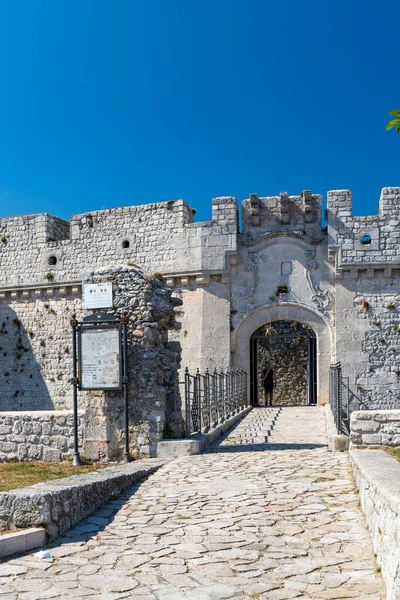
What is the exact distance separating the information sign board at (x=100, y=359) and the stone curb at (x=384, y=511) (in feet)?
13.3

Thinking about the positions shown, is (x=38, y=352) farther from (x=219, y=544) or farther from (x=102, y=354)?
(x=219, y=544)

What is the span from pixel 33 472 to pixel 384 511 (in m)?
4.80

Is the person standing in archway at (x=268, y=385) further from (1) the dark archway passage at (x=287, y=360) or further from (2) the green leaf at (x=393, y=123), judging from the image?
(2) the green leaf at (x=393, y=123)

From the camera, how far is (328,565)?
13.5 feet

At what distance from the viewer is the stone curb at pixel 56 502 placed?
185 inches

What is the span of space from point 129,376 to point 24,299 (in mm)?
10912

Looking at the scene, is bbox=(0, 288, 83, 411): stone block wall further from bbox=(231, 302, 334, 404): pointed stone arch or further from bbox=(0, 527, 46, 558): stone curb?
bbox=(0, 527, 46, 558): stone curb

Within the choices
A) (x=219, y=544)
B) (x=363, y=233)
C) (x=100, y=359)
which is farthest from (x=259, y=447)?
(x=363, y=233)

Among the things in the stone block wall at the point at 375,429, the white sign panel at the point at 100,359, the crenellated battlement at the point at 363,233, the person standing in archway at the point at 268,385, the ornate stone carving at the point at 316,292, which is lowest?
the person standing in archway at the point at 268,385

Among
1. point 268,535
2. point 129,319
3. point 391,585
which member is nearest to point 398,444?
point 268,535

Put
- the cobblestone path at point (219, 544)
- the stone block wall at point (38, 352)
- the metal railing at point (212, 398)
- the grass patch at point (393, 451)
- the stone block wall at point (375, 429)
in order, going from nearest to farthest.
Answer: the cobblestone path at point (219, 544) → the grass patch at point (393, 451) → the stone block wall at point (375, 429) → the metal railing at point (212, 398) → the stone block wall at point (38, 352)

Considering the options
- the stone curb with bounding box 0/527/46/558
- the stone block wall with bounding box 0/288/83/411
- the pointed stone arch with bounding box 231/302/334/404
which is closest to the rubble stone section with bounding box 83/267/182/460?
the stone curb with bounding box 0/527/46/558

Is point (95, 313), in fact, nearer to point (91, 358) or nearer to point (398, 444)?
point (91, 358)

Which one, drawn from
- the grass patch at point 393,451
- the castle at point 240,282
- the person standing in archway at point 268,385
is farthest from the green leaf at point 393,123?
the person standing in archway at point 268,385
